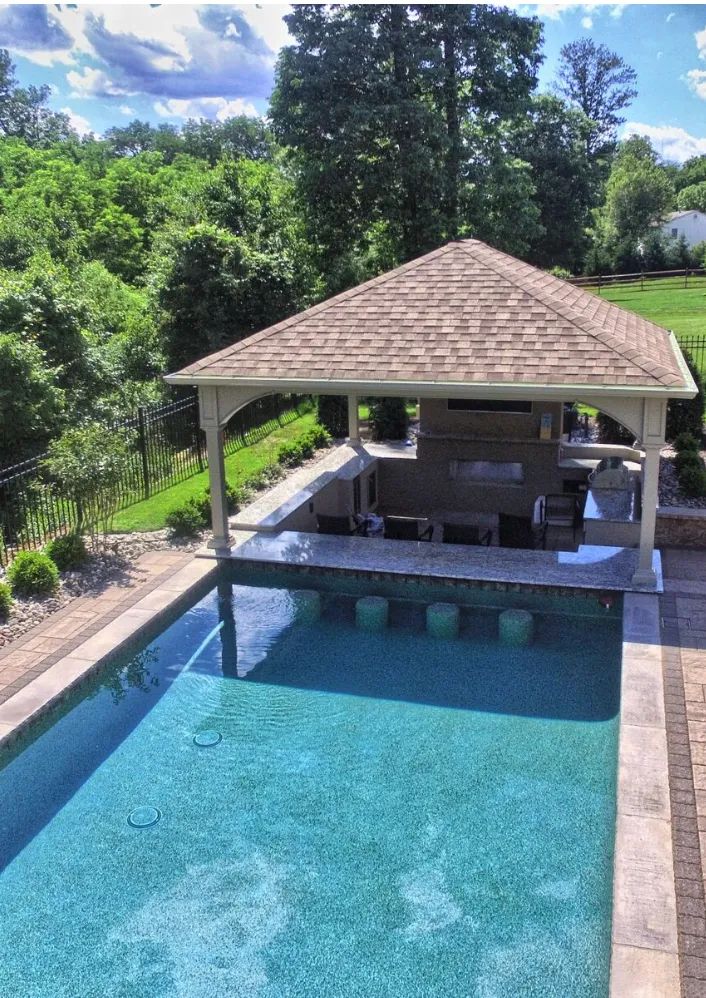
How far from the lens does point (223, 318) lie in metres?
21.5

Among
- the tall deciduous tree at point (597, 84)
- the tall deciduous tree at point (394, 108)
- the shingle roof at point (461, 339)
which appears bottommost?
the shingle roof at point (461, 339)

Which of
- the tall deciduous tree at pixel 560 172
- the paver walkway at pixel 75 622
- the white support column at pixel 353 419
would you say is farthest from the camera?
the tall deciduous tree at pixel 560 172

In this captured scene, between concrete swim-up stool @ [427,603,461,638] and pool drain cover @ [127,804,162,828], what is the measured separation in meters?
4.40

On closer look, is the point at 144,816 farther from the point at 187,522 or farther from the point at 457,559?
the point at 187,522

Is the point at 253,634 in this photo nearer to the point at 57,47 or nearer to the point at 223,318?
the point at 223,318

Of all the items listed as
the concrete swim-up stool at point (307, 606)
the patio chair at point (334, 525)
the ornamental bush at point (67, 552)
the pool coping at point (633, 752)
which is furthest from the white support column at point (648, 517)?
the ornamental bush at point (67, 552)

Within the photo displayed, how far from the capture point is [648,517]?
10.7 meters

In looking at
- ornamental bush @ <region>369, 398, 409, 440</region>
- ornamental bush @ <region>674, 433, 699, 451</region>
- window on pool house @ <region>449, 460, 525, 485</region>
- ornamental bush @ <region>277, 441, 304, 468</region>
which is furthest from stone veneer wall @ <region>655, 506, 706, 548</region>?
ornamental bush @ <region>277, 441, 304, 468</region>

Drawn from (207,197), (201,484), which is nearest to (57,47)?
(207,197)

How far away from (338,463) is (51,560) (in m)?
6.03

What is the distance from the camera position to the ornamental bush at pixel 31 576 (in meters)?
10.9

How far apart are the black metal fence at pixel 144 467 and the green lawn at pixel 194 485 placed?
28cm

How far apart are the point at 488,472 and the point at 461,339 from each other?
171 inches

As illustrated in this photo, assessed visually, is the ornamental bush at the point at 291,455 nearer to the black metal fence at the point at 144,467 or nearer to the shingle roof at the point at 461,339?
the black metal fence at the point at 144,467
